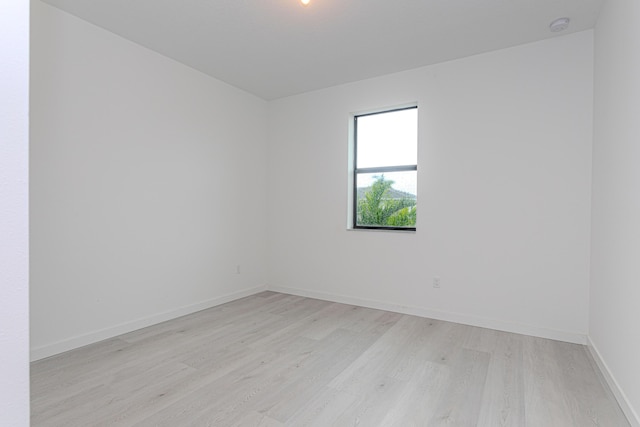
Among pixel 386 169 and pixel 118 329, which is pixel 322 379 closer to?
pixel 118 329

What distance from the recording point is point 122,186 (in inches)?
120

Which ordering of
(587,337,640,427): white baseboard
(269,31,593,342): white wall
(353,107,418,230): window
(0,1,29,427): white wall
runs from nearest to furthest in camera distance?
(0,1,29,427): white wall < (587,337,640,427): white baseboard < (269,31,593,342): white wall < (353,107,418,230): window

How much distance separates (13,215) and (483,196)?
3.43 meters

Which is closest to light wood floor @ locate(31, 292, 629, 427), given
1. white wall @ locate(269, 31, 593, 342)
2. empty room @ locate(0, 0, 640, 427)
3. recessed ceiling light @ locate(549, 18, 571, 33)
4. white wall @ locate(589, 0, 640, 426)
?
empty room @ locate(0, 0, 640, 427)

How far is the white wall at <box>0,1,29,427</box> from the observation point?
2.53ft

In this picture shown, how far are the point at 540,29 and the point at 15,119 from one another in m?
3.57

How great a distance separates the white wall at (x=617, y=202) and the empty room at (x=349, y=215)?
0.08 ft

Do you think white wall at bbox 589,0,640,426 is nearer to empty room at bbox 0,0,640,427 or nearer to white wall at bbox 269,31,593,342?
empty room at bbox 0,0,640,427

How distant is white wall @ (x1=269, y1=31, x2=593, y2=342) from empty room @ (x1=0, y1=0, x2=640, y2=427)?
0.02 m

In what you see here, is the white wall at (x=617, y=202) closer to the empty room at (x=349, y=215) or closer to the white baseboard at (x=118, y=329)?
the empty room at (x=349, y=215)

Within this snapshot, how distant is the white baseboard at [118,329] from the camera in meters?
2.54

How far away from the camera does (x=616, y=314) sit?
2.09 metres

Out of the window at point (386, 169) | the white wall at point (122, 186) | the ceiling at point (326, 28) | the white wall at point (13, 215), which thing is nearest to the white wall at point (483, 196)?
the window at point (386, 169)

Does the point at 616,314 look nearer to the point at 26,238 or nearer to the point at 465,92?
the point at 465,92
